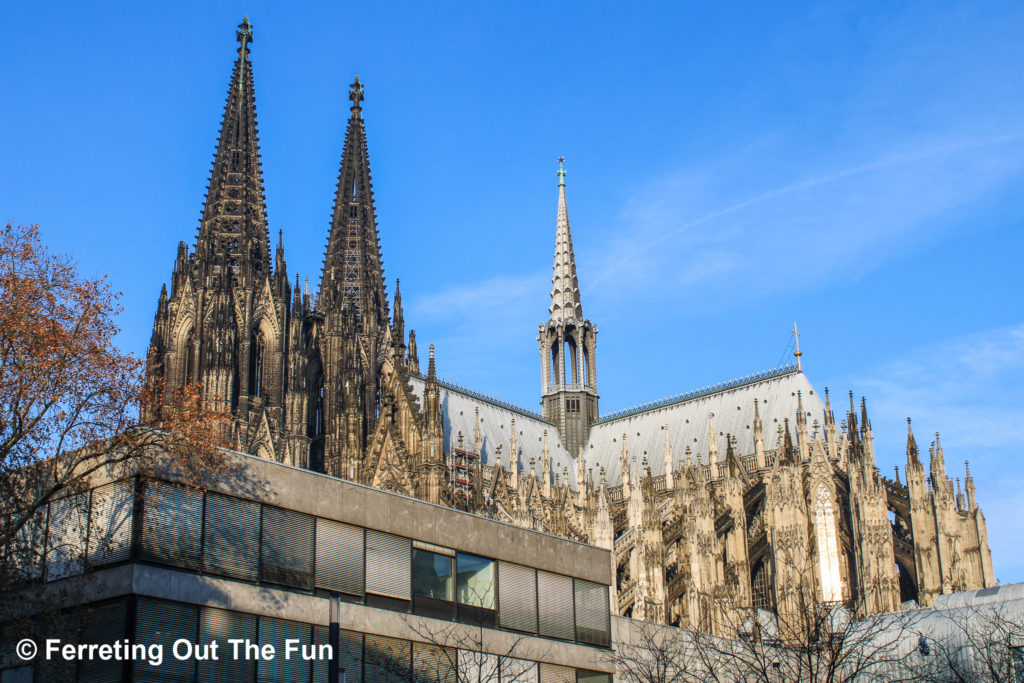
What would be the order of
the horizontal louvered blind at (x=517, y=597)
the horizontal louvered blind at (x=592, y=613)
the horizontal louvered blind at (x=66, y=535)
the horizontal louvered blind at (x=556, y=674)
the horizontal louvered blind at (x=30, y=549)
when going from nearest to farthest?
the horizontal louvered blind at (x=30, y=549) < the horizontal louvered blind at (x=66, y=535) < the horizontal louvered blind at (x=517, y=597) < the horizontal louvered blind at (x=556, y=674) < the horizontal louvered blind at (x=592, y=613)

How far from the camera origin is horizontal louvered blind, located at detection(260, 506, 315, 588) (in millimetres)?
23312

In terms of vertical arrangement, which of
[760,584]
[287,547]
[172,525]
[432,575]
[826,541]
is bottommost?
[432,575]

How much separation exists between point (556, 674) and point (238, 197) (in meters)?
44.7

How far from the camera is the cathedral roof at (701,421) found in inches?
2739

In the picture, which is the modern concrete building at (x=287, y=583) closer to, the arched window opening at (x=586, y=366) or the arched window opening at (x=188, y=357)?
the arched window opening at (x=188, y=357)

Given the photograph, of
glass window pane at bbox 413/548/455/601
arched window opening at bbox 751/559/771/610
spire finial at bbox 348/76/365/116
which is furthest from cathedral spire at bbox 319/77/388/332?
glass window pane at bbox 413/548/455/601

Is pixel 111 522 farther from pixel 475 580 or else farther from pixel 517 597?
pixel 517 597

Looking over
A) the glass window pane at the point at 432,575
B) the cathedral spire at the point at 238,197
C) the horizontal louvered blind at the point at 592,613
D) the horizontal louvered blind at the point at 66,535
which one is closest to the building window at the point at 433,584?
the glass window pane at the point at 432,575

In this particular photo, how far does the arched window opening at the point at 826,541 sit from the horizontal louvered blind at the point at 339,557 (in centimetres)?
3638

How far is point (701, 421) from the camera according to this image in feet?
241

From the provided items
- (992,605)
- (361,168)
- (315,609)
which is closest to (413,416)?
(361,168)

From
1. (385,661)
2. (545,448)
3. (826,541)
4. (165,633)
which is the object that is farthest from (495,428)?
(165,633)

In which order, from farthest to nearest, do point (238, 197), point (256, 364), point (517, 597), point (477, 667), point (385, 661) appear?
point (238, 197) → point (256, 364) → point (517, 597) → point (477, 667) → point (385, 661)

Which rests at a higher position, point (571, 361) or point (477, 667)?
point (571, 361)
